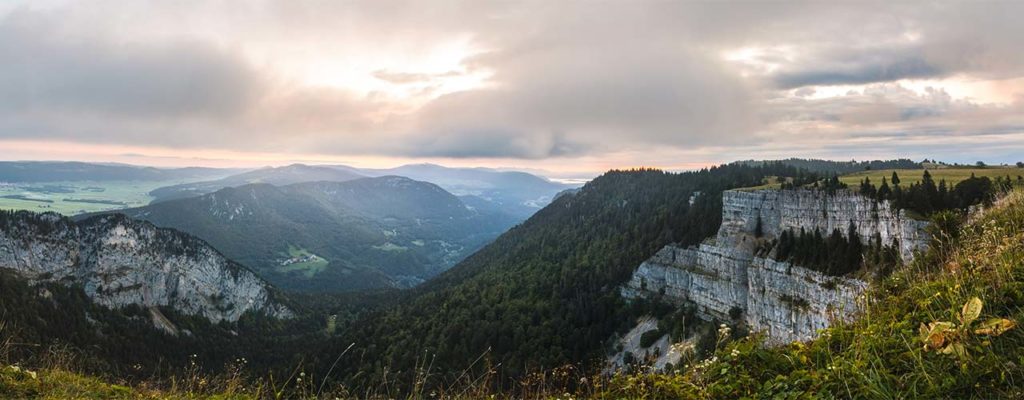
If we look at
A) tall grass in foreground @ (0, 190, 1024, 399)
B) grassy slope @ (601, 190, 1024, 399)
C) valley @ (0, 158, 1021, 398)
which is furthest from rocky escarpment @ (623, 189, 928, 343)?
grassy slope @ (601, 190, 1024, 399)

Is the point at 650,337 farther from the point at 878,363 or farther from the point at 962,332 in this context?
the point at 962,332

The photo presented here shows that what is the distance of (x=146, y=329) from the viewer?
148 m

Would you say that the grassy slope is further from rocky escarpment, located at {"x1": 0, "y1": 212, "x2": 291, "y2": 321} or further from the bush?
rocky escarpment, located at {"x1": 0, "y1": 212, "x2": 291, "y2": 321}

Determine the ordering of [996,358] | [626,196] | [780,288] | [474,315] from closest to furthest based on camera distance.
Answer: [996,358] < [780,288] < [474,315] < [626,196]

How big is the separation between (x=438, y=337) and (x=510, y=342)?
17.8 m

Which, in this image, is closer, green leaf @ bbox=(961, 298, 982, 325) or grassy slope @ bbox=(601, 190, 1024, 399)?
grassy slope @ bbox=(601, 190, 1024, 399)

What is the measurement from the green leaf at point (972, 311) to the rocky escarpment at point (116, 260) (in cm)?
18994

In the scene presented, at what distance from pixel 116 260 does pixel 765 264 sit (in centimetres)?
19820

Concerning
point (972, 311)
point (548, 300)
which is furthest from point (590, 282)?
point (972, 311)

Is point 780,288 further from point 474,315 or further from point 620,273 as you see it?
point 474,315

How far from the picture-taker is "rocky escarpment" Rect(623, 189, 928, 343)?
60969 millimetres

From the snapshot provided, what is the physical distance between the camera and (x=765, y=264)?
245 ft

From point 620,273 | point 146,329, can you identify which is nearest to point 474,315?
point 620,273

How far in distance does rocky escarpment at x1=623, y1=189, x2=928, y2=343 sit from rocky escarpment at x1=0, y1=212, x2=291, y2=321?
549 ft
